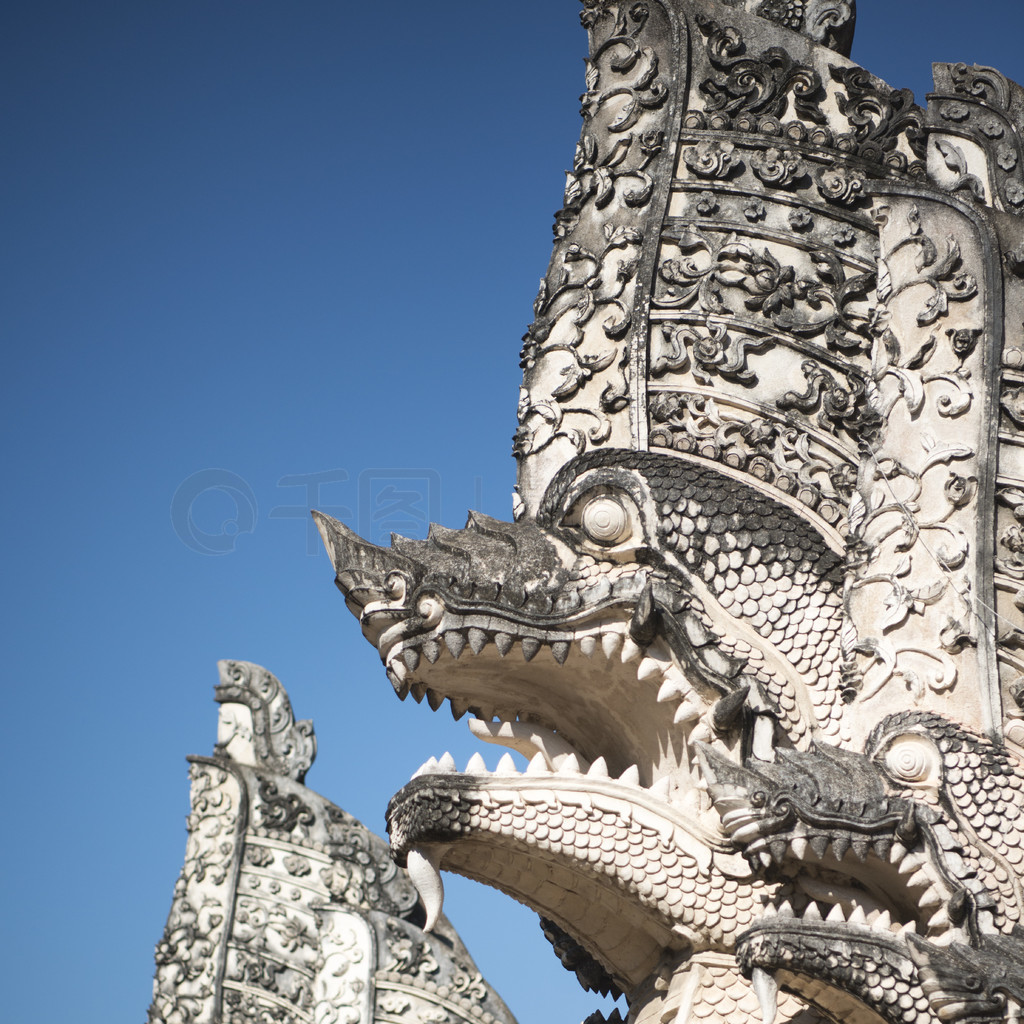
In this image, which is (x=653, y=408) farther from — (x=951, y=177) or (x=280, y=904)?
(x=280, y=904)

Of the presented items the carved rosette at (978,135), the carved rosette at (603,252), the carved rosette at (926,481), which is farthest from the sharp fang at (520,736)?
the carved rosette at (978,135)

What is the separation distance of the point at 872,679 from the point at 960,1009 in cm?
138

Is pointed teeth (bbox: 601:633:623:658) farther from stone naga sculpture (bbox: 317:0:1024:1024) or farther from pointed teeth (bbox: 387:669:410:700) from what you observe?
pointed teeth (bbox: 387:669:410:700)

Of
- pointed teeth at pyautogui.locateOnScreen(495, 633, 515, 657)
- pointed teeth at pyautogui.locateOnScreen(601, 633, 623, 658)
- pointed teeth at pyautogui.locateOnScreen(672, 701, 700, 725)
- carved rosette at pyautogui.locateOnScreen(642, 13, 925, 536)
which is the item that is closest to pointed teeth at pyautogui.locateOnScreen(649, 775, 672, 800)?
pointed teeth at pyautogui.locateOnScreen(672, 701, 700, 725)

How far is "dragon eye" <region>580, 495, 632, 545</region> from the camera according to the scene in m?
6.14

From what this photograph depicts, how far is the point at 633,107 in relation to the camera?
7.68 m

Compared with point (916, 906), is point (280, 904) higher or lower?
higher

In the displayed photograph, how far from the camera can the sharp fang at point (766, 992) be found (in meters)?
5.03

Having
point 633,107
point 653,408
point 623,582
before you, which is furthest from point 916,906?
point 633,107

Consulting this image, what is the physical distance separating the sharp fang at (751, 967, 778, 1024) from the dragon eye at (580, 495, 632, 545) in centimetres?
188

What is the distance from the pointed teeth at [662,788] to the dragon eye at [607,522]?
100 centimetres

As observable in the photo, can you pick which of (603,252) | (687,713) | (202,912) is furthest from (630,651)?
(202,912)

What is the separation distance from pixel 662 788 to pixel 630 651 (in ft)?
1.91

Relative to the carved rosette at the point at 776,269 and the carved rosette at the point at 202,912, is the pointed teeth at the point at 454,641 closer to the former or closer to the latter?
the carved rosette at the point at 776,269
